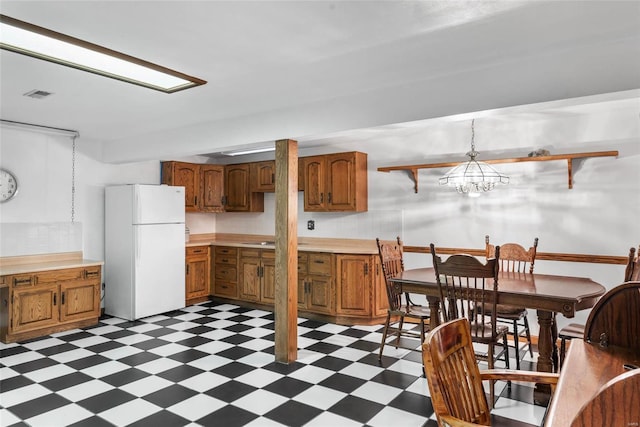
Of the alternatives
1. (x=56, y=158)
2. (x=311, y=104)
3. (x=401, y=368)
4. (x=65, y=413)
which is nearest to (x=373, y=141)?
(x=311, y=104)

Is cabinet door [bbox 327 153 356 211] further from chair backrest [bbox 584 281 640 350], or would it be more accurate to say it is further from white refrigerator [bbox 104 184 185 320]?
chair backrest [bbox 584 281 640 350]

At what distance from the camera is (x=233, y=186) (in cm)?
675

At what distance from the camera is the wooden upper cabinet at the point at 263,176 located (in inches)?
246

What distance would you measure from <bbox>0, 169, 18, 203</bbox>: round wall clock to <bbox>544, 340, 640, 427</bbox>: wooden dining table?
5525mm

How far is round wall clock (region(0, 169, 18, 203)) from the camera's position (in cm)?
471

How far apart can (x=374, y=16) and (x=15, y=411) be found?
3402 millimetres

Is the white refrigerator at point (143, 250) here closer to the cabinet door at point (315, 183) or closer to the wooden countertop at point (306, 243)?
the wooden countertop at point (306, 243)

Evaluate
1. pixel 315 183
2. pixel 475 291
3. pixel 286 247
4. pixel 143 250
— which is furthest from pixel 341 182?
pixel 475 291

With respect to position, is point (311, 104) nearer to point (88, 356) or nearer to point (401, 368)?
point (401, 368)

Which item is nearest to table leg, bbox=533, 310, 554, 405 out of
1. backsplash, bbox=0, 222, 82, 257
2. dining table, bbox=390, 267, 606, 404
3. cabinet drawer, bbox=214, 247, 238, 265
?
dining table, bbox=390, 267, 606, 404

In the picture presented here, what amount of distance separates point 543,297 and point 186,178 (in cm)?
508

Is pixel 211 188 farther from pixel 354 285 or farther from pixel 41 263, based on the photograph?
pixel 354 285

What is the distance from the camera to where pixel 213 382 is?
336 centimetres

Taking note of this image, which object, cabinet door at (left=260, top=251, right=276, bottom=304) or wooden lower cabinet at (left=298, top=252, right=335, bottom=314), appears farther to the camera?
cabinet door at (left=260, top=251, right=276, bottom=304)
